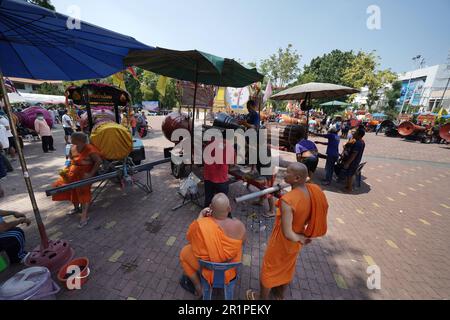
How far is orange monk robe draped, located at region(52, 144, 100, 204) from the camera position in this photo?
3410 mm

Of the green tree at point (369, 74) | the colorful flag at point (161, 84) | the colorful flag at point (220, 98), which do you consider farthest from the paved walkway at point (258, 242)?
the green tree at point (369, 74)

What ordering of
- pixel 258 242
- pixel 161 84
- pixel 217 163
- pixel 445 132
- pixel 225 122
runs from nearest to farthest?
1. pixel 217 163
2. pixel 258 242
3. pixel 225 122
4. pixel 161 84
5. pixel 445 132

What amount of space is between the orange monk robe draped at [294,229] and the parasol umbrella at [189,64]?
2.31 meters

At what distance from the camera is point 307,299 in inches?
95.3

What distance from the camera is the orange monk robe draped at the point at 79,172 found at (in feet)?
11.2

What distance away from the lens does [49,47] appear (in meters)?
3.16

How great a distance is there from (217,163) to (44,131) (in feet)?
29.5

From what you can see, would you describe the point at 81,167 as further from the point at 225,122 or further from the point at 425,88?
the point at 425,88

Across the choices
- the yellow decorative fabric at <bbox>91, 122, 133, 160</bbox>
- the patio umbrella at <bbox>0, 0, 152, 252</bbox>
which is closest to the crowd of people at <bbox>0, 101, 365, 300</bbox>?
the yellow decorative fabric at <bbox>91, 122, 133, 160</bbox>

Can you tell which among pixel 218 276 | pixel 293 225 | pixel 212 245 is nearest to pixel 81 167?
pixel 212 245

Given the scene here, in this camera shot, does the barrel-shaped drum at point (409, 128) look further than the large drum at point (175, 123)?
Yes

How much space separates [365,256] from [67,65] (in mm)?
6606

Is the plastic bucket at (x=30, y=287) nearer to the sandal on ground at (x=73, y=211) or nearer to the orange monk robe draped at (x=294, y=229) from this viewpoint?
the sandal on ground at (x=73, y=211)
